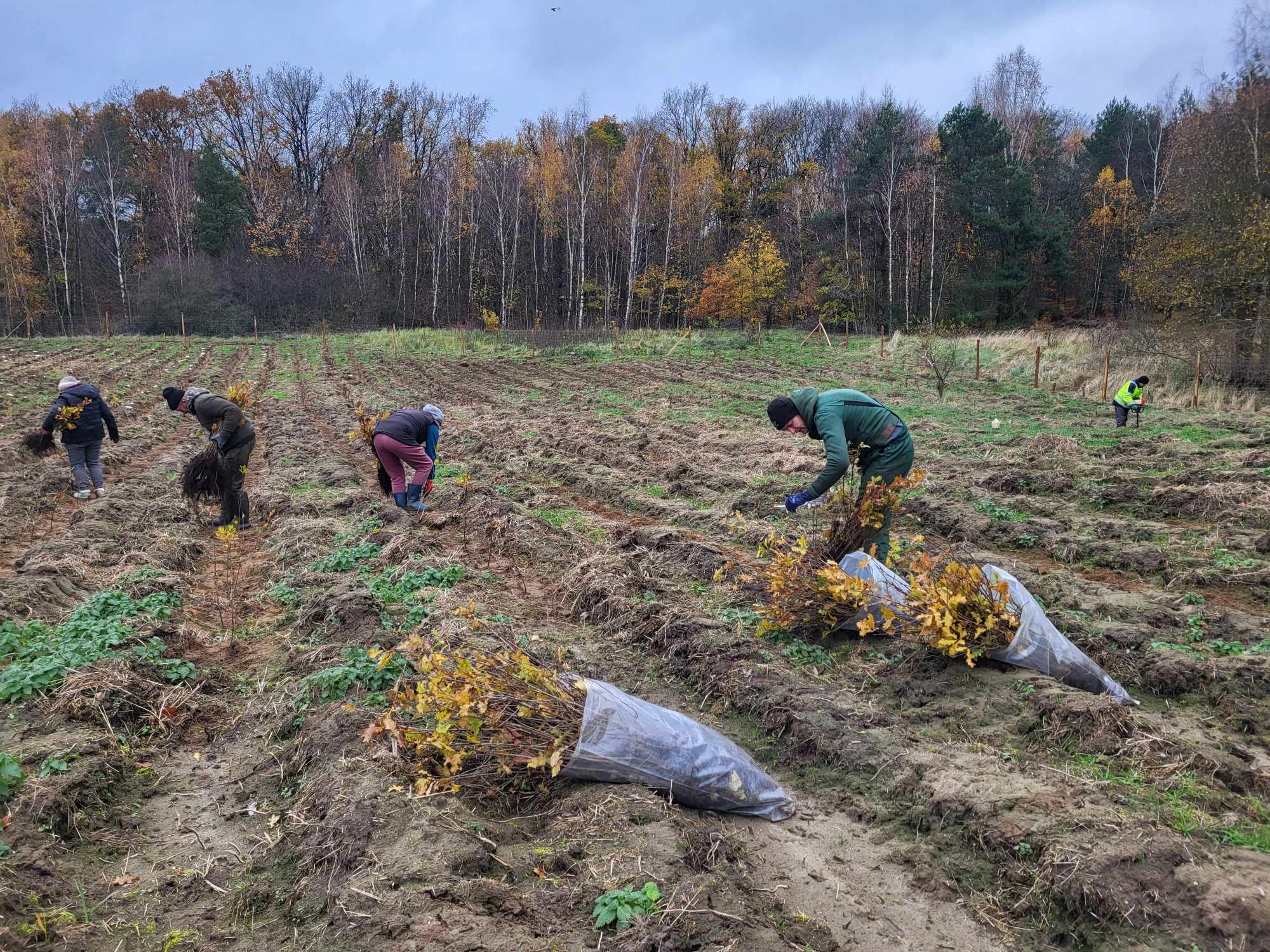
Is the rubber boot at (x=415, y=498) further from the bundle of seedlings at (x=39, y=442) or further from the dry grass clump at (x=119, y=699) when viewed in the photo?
the bundle of seedlings at (x=39, y=442)

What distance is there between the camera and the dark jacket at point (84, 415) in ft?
29.6

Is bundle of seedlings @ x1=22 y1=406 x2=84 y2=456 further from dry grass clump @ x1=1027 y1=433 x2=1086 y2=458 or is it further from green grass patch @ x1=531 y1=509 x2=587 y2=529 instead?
dry grass clump @ x1=1027 y1=433 x2=1086 y2=458

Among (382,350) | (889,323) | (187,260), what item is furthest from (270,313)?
(889,323)

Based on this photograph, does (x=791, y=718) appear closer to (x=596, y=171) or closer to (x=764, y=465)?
(x=764, y=465)

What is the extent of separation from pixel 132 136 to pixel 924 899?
59.0 metres

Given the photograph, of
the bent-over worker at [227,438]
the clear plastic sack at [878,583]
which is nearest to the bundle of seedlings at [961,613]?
the clear plastic sack at [878,583]

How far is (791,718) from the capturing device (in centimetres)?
420

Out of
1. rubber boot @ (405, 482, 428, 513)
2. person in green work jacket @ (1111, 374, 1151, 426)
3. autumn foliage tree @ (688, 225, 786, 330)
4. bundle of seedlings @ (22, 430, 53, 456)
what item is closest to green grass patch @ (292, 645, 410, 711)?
rubber boot @ (405, 482, 428, 513)

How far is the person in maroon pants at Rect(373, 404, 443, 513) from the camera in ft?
26.7

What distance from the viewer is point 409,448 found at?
823 centimetres

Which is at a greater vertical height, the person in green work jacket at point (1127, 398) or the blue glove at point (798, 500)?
the person in green work jacket at point (1127, 398)

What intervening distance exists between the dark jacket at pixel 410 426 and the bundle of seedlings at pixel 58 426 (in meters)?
3.89

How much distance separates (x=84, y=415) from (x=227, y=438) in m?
2.54

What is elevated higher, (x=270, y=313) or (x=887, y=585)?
(x=270, y=313)
